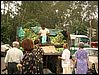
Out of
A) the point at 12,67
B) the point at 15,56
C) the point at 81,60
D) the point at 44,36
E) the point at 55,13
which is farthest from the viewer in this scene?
the point at 55,13

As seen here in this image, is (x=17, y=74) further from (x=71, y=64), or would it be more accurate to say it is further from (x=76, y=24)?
Result: (x=76, y=24)

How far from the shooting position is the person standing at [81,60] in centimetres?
1008

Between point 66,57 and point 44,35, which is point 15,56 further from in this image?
point 44,35

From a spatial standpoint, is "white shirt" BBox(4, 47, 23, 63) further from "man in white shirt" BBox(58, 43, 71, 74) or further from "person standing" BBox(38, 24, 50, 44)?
"person standing" BBox(38, 24, 50, 44)

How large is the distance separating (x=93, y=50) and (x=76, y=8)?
81.9 ft

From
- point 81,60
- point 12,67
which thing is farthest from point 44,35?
point 12,67

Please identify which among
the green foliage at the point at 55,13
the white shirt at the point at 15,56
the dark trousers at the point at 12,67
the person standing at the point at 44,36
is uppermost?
the green foliage at the point at 55,13

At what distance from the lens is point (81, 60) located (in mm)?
10242

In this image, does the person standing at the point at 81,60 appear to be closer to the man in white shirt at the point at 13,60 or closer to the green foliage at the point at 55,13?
the man in white shirt at the point at 13,60

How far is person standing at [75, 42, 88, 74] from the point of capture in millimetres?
10078

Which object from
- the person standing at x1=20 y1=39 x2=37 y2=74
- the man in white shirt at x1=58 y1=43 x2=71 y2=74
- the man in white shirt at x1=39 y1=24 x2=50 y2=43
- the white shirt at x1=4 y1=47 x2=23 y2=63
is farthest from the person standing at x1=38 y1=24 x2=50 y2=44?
the person standing at x1=20 y1=39 x2=37 y2=74

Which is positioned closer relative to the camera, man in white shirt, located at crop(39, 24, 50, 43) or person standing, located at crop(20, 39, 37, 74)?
person standing, located at crop(20, 39, 37, 74)

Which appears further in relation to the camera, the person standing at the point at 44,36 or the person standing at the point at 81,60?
the person standing at the point at 44,36

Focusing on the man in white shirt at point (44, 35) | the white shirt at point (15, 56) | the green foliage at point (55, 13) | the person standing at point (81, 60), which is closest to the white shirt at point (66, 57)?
the person standing at point (81, 60)
